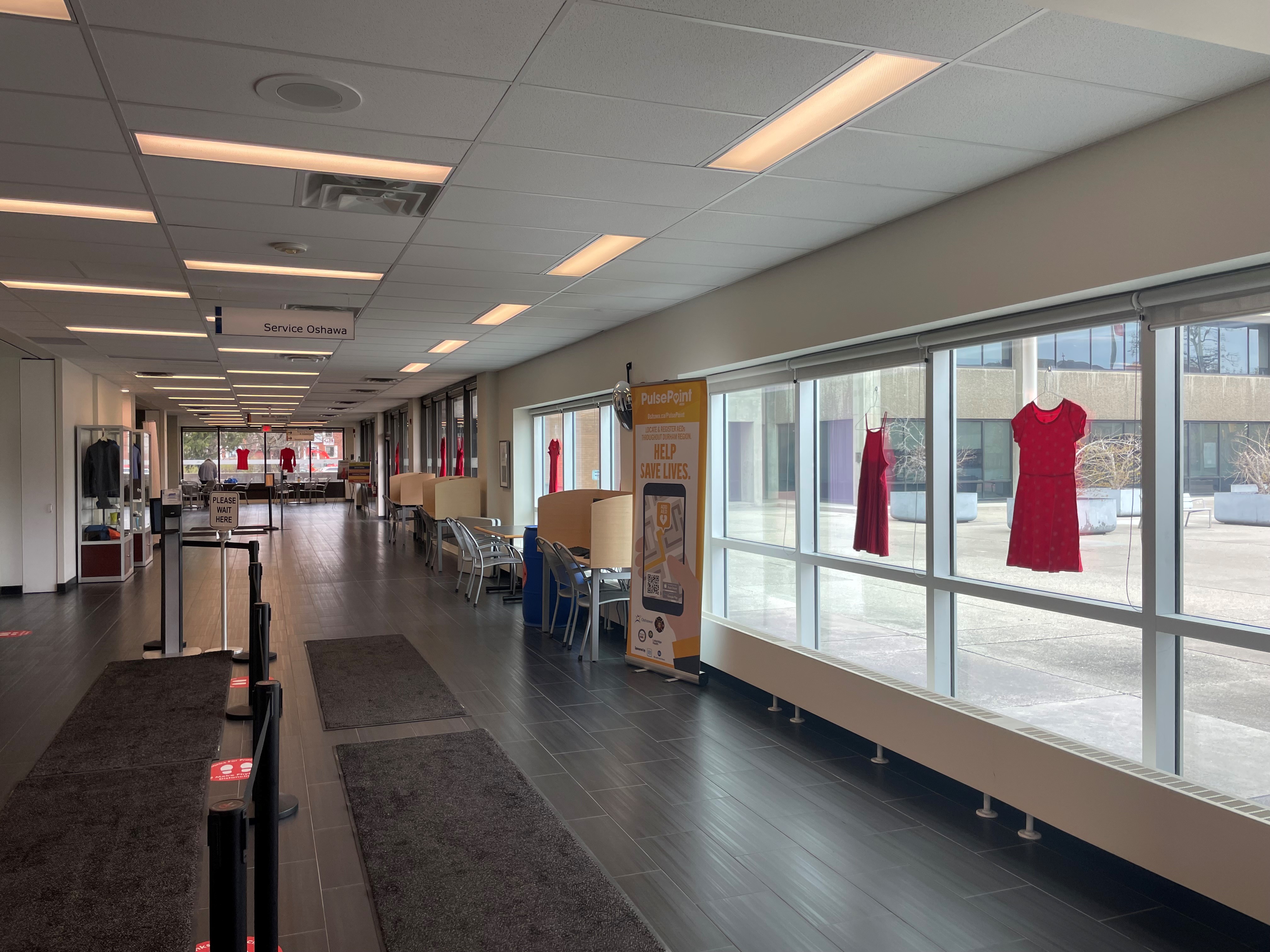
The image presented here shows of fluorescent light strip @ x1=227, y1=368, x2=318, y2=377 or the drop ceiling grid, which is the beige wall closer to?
the drop ceiling grid

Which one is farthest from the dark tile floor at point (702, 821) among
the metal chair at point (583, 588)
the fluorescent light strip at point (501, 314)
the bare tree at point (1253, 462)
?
the fluorescent light strip at point (501, 314)

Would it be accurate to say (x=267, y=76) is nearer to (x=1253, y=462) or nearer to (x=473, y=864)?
(x=473, y=864)

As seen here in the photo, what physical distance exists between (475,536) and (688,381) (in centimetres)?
503

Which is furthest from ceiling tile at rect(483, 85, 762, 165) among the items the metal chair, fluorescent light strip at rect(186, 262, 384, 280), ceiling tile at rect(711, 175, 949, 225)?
the metal chair

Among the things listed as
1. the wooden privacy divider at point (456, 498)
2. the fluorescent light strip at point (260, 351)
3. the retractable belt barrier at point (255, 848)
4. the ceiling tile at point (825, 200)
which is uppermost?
the fluorescent light strip at point (260, 351)

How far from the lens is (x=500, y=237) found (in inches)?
184

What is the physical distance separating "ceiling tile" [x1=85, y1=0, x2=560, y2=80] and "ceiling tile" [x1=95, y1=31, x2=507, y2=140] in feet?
0.27

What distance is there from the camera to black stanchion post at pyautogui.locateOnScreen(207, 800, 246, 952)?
144cm

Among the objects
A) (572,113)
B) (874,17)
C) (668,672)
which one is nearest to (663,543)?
(668,672)

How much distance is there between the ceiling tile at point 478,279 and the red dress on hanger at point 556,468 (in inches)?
191

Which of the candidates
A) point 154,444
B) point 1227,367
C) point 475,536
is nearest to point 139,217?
point 1227,367

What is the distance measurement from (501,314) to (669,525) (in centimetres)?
239

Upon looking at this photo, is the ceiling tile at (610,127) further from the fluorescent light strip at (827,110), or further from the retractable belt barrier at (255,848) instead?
the retractable belt barrier at (255,848)

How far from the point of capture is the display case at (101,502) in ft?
36.3
